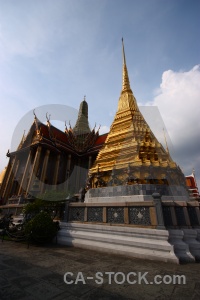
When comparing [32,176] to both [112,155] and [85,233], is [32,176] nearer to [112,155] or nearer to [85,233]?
[112,155]

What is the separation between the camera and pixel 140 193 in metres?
7.57

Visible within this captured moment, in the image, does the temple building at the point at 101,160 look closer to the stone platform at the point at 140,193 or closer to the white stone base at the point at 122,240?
the stone platform at the point at 140,193

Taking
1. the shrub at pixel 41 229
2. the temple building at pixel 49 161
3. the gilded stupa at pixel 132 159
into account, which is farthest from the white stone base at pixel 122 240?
the temple building at pixel 49 161

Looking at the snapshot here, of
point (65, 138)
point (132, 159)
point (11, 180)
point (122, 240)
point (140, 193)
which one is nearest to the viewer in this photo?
point (122, 240)

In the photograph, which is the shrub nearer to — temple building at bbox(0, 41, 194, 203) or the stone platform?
the stone platform

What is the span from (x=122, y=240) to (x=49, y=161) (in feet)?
67.9

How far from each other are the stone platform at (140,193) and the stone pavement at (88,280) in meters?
3.53

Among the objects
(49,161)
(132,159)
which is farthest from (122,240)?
(49,161)

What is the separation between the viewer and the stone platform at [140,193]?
24.4 ft

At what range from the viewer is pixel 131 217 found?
18.7 ft

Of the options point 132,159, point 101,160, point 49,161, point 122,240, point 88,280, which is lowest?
point 88,280

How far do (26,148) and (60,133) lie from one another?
6884 mm

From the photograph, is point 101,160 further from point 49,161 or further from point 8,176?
point 8,176

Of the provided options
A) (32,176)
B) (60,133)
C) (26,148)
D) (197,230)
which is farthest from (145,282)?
(60,133)
